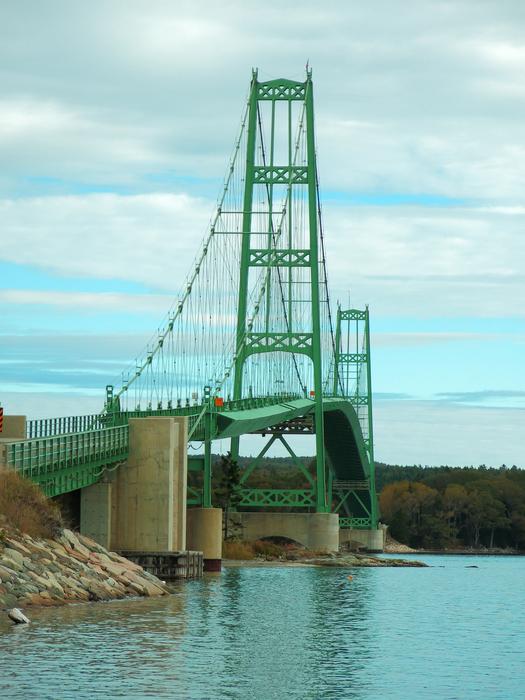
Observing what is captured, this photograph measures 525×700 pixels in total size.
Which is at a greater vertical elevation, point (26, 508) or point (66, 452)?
point (66, 452)

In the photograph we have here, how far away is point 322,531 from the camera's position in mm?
89000

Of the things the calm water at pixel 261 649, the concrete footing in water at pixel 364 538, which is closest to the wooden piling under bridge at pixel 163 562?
the calm water at pixel 261 649

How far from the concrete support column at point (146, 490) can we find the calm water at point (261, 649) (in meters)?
2.43

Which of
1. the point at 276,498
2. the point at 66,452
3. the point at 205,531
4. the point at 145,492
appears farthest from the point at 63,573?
the point at 276,498

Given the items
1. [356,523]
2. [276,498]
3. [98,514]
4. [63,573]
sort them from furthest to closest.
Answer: [356,523], [276,498], [98,514], [63,573]

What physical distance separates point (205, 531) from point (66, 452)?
15543mm

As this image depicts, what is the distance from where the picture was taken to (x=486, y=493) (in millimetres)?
173625

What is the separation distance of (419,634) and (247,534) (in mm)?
49466

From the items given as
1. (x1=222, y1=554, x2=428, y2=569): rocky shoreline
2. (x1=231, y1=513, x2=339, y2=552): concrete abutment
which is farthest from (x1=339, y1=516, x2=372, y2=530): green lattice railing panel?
(x1=231, y1=513, x2=339, y2=552): concrete abutment

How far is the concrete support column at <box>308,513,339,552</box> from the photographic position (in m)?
88.4

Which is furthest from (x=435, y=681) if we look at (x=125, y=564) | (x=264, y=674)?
(x=125, y=564)

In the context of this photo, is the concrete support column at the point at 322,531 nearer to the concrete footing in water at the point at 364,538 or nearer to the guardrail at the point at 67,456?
the concrete footing in water at the point at 364,538

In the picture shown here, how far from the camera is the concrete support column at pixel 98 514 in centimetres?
5131

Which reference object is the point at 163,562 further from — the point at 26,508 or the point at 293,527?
the point at 293,527
